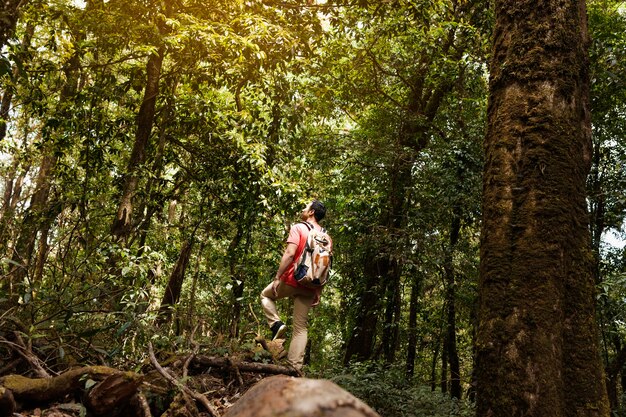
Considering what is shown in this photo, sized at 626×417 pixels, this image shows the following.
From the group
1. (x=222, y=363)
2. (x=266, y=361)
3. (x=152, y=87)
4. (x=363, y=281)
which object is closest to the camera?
(x=222, y=363)

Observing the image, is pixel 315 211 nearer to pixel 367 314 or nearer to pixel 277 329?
pixel 277 329

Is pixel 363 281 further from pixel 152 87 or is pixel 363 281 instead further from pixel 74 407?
pixel 74 407

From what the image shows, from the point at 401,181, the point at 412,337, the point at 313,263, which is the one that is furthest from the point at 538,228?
the point at 412,337

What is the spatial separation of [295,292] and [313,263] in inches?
20.2

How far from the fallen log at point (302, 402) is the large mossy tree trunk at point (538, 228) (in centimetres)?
156

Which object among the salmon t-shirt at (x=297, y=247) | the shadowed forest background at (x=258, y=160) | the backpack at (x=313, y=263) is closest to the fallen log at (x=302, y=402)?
the shadowed forest background at (x=258, y=160)

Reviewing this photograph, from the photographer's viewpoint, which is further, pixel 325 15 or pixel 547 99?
pixel 325 15

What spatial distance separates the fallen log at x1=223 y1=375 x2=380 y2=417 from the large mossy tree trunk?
156cm

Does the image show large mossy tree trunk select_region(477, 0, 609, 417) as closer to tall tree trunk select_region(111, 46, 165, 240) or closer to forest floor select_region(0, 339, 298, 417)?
forest floor select_region(0, 339, 298, 417)

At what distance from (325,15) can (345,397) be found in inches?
315

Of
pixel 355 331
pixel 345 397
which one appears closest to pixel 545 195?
pixel 345 397

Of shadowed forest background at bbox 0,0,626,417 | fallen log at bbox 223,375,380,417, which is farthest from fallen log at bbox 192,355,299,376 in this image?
fallen log at bbox 223,375,380,417

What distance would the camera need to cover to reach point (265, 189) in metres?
7.64

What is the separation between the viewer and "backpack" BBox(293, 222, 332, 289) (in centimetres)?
555
